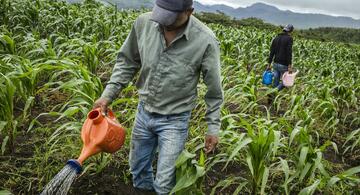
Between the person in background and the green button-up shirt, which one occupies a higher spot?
the green button-up shirt

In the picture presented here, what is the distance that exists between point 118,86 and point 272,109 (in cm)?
360

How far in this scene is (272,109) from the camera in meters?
5.71

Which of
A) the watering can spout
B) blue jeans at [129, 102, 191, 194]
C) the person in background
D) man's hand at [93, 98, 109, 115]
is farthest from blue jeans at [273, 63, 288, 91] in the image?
the watering can spout

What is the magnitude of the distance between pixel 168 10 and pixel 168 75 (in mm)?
423

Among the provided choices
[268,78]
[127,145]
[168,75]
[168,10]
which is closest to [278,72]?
[268,78]

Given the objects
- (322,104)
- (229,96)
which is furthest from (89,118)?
(322,104)

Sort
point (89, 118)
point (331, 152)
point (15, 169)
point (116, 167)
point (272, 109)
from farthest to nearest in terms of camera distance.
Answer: point (272, 109) < point (331, 152) < point (116, 167) < point (15, 169) < point (89, 118)

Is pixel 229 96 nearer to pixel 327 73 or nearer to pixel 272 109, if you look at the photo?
pixel 272 109

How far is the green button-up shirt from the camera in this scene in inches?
89.5

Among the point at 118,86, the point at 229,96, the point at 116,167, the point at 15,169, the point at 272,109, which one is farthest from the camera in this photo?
the point at 272,109

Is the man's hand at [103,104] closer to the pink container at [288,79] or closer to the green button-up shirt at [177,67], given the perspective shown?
the green button-up shirt at [177,67]

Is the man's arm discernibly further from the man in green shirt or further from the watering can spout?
the watering can spout

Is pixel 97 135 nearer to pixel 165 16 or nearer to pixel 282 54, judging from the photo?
pixel 165 16

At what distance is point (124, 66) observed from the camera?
8.45 ft
